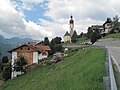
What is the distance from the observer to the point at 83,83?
15023 millimetres

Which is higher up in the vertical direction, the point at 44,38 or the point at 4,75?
the point at 44,38

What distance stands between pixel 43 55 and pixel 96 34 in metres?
35.1

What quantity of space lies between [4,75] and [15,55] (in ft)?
26.7

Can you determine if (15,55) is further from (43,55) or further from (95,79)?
(95,79)

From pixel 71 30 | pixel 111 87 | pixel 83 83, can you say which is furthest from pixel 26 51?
pixel 71 30

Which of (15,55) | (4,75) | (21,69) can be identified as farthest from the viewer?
(15,55)

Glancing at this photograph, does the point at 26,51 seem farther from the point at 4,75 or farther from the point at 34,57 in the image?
the point at 4,75

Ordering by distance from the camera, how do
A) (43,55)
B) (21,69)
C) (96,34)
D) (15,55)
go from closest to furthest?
(21,69) → (15,55) → (43,55) → (96,34)

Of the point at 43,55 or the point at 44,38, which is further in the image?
the point at 44,38

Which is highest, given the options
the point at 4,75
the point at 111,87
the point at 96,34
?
the point at 96,34

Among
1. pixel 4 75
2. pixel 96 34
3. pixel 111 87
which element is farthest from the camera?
pixel 96 34

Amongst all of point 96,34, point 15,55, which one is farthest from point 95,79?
point 96,34

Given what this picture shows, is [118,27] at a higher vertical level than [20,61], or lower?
higher

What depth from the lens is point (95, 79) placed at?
15109 millimetres
